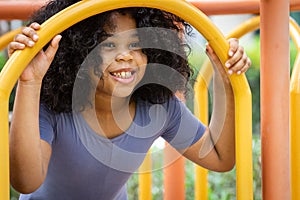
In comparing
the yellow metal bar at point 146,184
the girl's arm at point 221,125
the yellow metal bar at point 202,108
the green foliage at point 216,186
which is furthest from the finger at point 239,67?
the green foliage at point 216,186

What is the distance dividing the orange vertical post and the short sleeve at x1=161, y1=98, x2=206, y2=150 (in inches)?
A: 13.1

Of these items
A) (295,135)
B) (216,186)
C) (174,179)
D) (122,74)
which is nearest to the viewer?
(122,74)

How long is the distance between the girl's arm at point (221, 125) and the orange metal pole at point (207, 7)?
288 millimetres

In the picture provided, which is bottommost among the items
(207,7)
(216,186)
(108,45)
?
(216,186)

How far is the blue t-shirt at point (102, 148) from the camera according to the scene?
63.6 inches

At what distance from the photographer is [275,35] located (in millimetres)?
1403

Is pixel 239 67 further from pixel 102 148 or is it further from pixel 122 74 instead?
pixel 102 148

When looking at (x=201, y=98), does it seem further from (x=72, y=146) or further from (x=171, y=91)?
(x=72, y=146)

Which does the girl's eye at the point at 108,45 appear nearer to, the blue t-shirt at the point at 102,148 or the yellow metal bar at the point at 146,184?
the blue t-shirt at the point at 102,148

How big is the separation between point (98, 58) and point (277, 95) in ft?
1.31

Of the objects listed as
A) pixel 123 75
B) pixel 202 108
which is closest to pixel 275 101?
pixel 123 75

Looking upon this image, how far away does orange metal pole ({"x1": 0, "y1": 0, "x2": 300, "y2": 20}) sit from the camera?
65.2 inches

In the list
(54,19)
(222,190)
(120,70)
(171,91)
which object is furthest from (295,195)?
(222,190)

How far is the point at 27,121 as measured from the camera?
128cm
